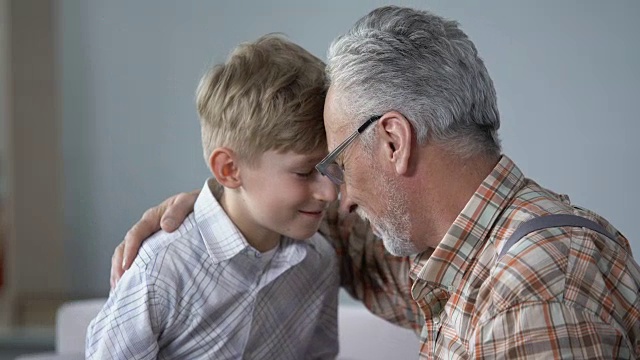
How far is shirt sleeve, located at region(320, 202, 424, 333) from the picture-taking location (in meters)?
2.04

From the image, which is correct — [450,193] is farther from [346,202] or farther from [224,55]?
[224,55]

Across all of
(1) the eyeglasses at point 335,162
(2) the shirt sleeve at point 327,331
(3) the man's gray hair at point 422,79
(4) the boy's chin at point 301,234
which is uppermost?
(3) the man's gray hair at point 422,79

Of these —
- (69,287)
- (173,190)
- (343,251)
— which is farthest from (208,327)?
(69,287)

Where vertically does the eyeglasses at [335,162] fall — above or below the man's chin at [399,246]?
above

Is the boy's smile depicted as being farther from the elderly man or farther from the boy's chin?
the elderly man

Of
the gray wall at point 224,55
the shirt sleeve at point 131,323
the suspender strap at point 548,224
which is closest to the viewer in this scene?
the suspender strap at point 548,224

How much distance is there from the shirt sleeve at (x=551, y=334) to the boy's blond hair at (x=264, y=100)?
2.01 feet

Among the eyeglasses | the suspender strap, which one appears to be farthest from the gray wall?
the suspender strap

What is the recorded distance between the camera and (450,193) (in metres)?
1.51

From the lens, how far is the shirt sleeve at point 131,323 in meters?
1.70

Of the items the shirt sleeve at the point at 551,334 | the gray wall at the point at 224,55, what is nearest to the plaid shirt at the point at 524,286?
the shirt sleeve at the point at 551,334

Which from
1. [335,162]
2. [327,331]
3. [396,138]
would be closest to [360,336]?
[327,331]

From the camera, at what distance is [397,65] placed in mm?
1482

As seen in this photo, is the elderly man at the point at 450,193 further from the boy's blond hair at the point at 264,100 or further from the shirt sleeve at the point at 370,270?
the shirt sleeve at the point at 370,270
